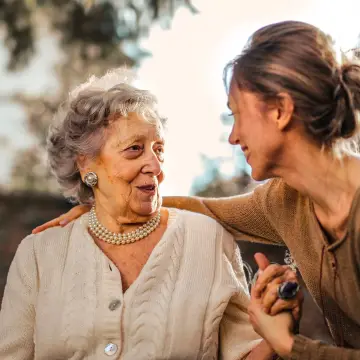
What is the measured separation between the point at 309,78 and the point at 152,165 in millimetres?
665

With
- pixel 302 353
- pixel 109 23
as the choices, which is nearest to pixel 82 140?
pixel 302 353

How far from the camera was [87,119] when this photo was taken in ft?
7.72

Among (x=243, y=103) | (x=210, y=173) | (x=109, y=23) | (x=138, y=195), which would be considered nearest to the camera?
(x=243, y=103)

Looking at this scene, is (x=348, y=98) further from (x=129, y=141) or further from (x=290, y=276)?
(x=129, y=141)

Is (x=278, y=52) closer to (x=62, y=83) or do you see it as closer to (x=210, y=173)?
(x=210, y=173)

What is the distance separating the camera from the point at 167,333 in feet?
7.14

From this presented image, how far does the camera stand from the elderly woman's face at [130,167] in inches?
91.0

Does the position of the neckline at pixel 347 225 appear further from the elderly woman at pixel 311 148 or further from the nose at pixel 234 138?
the nose at pixel 234 138

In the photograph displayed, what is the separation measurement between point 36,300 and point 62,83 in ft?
8.96

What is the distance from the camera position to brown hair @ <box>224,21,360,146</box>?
1.88m

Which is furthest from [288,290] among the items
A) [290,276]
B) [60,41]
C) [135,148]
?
[60,41]

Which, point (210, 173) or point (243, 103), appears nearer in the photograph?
point (243, 103)

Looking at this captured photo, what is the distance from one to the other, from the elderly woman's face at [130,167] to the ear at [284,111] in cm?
55

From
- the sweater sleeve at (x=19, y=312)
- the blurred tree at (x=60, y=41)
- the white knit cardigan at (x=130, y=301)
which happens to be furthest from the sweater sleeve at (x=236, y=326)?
the blurred tree at (x=60, y=41)
